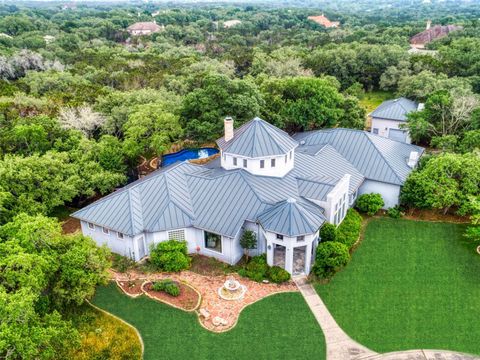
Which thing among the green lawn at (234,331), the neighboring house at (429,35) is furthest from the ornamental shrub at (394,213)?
the neighboring house at (429,35)

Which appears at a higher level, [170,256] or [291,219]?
[291,219]

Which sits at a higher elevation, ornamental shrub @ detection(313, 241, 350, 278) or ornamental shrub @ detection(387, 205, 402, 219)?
ornamental shrub @ detection(313, 241, 350, 278)

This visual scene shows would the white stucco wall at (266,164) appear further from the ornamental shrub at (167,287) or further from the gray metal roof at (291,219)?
the ornamental shrub at (167,287)

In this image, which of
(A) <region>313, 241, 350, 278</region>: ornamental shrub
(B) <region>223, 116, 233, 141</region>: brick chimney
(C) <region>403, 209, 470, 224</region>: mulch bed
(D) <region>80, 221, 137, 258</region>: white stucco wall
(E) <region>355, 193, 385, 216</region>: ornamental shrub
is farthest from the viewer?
(E) <region>355, 193, 385, 216</region>: ornamental shrub

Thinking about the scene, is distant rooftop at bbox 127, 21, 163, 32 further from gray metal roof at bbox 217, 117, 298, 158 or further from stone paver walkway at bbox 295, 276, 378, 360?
stone paver walkway at bbox 295, 276, 378, 360

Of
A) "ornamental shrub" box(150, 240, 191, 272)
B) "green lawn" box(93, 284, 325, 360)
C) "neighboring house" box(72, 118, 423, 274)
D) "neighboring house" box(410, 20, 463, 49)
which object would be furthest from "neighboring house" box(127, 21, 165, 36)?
"green lawn" box(93, 284, 325, 360)

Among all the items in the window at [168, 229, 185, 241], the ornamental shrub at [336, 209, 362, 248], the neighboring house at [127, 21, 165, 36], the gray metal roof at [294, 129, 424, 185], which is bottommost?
the neighboring house at [127, 21, 165, 36]

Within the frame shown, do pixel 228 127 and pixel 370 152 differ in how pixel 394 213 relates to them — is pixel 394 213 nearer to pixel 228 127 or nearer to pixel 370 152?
pixel 370 152

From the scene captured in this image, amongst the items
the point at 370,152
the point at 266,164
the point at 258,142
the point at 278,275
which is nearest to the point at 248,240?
the point at 278,275
